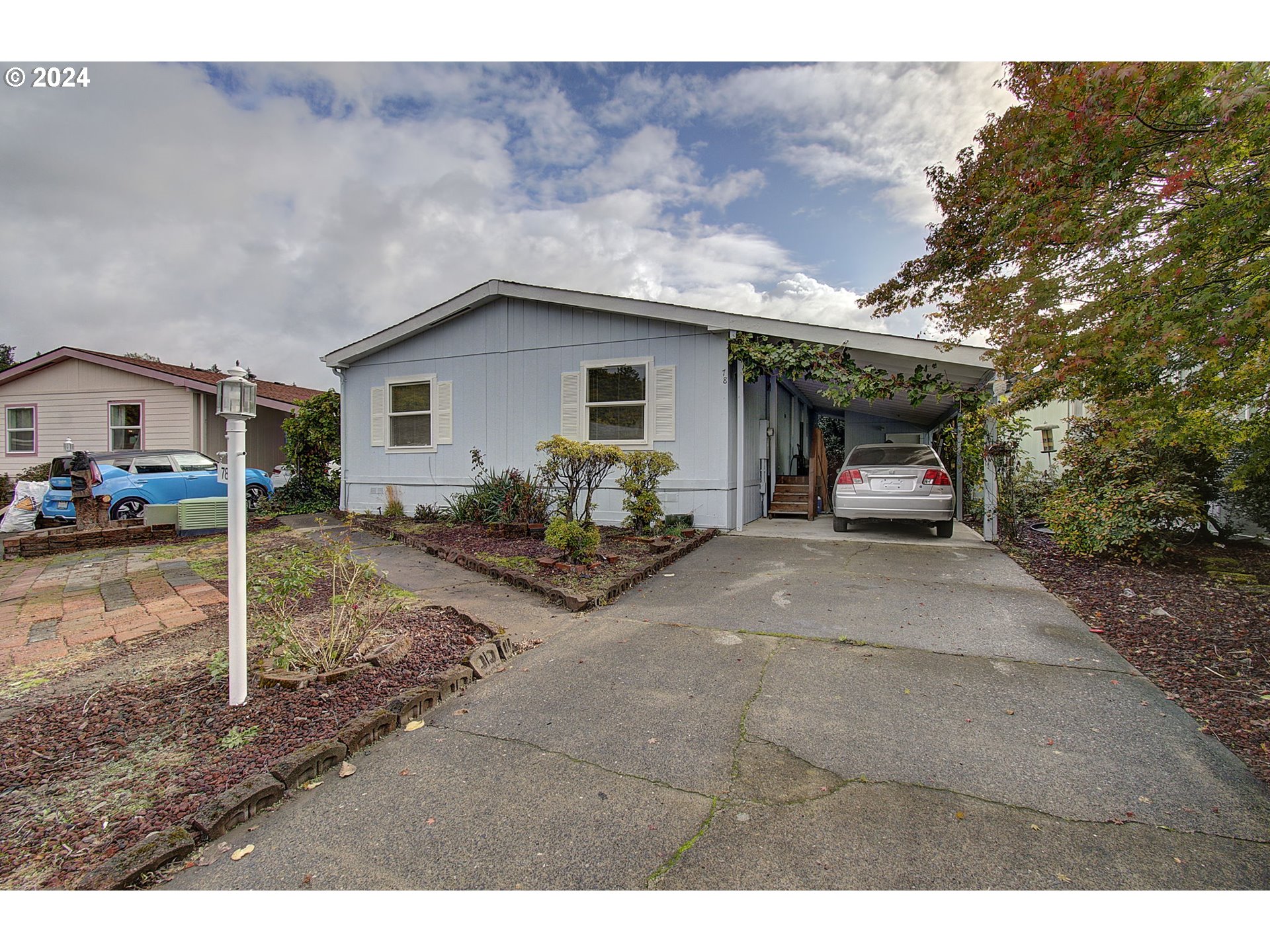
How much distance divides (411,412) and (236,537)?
8623 mm

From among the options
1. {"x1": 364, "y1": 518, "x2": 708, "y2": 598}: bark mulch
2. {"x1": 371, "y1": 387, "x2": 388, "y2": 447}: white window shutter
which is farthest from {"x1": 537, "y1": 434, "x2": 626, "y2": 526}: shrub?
{"x1": 371, "y1": 387, "x2": 388, "y2": 447}: white window shutter

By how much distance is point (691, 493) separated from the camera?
28.2 feet

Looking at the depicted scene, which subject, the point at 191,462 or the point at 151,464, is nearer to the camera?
the point at 151,464

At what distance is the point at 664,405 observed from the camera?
866 cm

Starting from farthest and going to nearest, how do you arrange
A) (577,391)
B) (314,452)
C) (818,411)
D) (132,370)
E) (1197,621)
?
1. (818,411)
2. (132,370)
3. (314,452)
4. (577,391)
5. (1197,621)

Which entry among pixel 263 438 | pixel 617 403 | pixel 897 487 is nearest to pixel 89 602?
pixel 617 403

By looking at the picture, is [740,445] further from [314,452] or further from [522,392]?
[314,452]

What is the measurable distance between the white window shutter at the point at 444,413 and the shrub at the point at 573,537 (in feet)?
17.5

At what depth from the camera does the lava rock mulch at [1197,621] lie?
289cm

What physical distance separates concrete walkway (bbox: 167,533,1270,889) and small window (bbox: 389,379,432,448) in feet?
25.4

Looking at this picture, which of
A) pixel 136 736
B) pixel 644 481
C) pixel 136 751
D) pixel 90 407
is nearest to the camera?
pixel 136 751

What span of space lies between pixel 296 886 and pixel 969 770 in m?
2.63

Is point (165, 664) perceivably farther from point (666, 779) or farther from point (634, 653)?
point (666, 779)

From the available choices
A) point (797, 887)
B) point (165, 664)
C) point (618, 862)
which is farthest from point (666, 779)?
point (165, 664)
